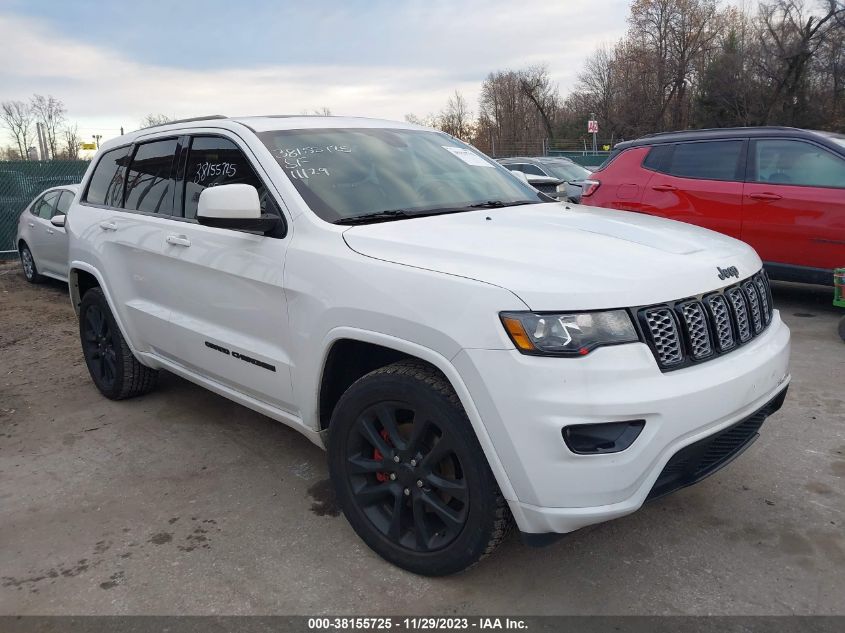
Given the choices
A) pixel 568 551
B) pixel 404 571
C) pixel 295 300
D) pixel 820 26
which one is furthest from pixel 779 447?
pixel 820 26

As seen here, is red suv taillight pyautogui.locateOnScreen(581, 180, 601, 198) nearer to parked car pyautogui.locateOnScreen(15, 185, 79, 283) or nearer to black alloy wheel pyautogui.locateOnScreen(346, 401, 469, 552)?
black alloy wheel pyautogui.locateOnScreen(346, 401, 469, 552)

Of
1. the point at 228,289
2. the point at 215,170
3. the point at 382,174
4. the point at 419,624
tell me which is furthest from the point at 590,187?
the point at 419,624

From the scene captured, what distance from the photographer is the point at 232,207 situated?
2.94 m

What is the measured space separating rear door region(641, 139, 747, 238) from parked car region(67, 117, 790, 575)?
3.78 metres

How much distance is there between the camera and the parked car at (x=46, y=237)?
366 inches

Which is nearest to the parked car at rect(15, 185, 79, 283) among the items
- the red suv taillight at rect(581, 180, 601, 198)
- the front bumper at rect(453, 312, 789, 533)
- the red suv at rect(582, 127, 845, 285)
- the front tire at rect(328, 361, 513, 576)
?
the red suv taillight at rect(581, 180, 601, 198)

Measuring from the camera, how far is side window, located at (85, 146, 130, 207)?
460 centimetres

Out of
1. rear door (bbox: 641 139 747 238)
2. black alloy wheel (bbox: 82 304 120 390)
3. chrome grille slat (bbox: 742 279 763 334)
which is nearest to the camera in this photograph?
chrome grille slat (bbox: 742 279 763 334)

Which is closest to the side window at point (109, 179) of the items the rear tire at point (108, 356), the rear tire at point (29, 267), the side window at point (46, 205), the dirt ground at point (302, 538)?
the rear tire at point (108, 356)

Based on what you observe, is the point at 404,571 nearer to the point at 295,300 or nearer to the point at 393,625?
the point at 393,625

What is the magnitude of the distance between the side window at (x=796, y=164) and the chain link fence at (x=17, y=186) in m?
12.6

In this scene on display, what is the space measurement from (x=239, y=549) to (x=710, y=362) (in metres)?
2.06

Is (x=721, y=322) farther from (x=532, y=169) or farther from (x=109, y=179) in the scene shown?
(x=532, y=169)

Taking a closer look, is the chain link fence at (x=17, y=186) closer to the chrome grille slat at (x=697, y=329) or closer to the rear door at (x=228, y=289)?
the rear door at (x=228, y=289)
